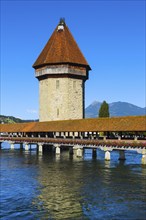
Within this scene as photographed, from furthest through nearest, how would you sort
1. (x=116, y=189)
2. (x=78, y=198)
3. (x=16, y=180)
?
(x=16, y=180)
(x=116, y=189)
(x=78, y=198)

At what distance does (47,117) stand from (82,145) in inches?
899

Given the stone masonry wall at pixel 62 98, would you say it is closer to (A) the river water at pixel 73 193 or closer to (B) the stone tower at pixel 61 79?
(B) the stone tower at pixel 61 79

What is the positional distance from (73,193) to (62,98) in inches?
1644

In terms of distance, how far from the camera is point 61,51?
6350cm

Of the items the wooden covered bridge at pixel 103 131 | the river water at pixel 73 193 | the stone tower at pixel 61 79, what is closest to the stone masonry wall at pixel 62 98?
the stone tower at pixel 61 79

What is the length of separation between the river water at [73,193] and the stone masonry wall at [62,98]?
30.7 meters

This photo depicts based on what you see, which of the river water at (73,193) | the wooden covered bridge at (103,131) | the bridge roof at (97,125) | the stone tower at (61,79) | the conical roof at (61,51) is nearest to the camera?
the river water at (73,193)

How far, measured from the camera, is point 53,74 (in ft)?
204

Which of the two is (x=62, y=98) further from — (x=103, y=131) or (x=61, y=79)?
(x=103, y=131)

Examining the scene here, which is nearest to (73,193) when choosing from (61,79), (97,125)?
(97,125)

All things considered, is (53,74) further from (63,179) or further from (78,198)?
(78,198)

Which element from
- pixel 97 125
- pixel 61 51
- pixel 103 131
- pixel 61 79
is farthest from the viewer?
pixel 61 51

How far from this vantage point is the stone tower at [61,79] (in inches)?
2445

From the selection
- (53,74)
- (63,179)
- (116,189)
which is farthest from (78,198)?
(53,74)
